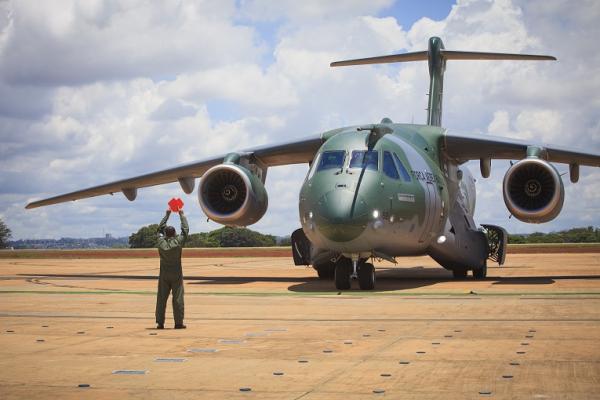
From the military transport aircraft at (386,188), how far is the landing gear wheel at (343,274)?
2cm

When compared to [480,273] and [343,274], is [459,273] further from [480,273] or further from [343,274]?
[343,274]

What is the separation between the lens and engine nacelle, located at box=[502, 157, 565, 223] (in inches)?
807

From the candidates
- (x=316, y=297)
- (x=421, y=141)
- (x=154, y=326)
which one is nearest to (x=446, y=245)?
(x=421, y=141)

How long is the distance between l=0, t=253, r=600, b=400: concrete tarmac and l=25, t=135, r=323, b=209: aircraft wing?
22.7ft

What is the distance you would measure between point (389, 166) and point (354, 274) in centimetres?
241

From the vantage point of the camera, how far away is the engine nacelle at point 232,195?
2212cm

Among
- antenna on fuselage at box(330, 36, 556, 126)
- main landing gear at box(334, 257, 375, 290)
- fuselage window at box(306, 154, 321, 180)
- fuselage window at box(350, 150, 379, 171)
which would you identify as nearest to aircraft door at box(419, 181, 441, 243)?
fuselage window at box(350, 150, 379, 171)

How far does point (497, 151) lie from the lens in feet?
74.8

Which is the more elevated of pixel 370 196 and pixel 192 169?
pixel 192 169

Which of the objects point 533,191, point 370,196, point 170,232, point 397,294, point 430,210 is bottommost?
point 397,294

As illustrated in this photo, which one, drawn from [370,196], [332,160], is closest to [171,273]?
[370,196]

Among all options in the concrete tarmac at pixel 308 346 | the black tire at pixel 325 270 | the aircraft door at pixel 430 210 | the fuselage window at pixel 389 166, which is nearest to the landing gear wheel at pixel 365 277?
the concrete tarmac at pixel 308 346

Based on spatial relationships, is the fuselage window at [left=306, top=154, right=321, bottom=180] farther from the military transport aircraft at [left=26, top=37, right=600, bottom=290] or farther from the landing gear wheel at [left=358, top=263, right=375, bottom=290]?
the landing gear wheel at [left=358, top=263, right=375, bottom=290]

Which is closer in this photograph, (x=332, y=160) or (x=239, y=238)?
(x=332, y=160)
